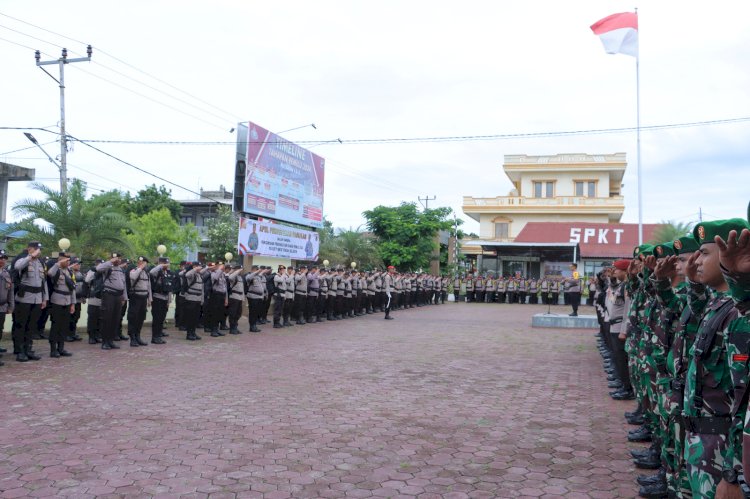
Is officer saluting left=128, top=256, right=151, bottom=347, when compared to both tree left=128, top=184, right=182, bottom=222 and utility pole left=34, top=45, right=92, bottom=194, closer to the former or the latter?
utility pole left=34, top=45, right=92, bottom=194

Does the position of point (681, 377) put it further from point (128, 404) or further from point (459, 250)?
point (459, 250)

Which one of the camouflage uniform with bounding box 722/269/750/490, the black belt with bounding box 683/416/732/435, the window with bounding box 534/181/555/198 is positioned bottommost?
the black belt with bounding box 683/416/732/435

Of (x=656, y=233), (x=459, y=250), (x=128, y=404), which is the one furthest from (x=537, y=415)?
(x=459, y=250)

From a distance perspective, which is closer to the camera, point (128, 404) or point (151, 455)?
point (151, 455)

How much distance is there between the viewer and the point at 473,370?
906 cm

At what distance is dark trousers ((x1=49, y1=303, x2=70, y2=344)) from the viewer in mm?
9477

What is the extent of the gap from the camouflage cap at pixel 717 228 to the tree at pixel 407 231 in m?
31.4

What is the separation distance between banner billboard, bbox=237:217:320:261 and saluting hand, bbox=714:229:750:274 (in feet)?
49.8

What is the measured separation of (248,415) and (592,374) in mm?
5443

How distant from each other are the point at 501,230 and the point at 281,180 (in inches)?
1073

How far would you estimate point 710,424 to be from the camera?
2480 millimetres

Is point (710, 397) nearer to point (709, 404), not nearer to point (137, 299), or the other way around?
point (709, 404)

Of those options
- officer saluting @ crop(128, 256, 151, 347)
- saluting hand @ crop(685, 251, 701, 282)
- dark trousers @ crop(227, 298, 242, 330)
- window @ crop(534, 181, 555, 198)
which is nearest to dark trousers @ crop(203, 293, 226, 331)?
dark trousers @ crop(227, 298, 242, 330)

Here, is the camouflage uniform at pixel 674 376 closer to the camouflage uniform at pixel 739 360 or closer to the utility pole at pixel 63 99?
the camouflage uniform at pixel 739 360
